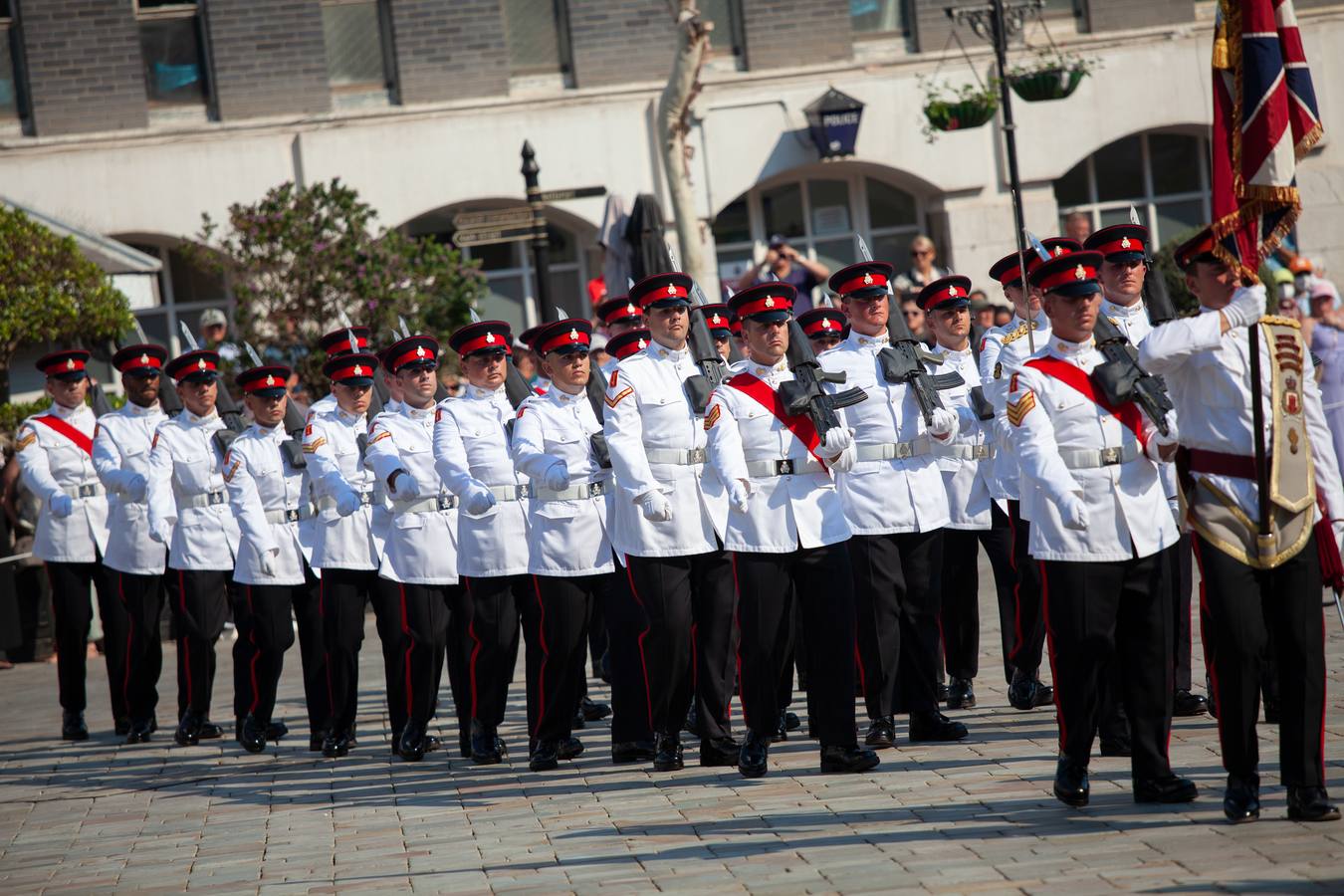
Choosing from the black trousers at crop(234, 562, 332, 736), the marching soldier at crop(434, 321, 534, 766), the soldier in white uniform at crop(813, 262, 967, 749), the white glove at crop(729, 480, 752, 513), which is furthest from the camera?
the black trousers at crop(234, 562, 332, 736)

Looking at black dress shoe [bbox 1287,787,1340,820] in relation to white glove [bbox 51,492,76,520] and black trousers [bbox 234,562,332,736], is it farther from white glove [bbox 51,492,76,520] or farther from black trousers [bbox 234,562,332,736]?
white glove [bbox 51,492,76,520]

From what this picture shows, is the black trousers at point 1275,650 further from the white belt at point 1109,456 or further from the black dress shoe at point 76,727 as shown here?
the black dress shoe at point 76,727

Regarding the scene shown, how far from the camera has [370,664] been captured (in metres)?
14.3

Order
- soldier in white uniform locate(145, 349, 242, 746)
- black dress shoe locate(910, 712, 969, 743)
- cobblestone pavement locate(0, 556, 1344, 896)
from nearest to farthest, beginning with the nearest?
1. cobblestone pavement locate(0, 556, 1344, 896)
2. black dress shoe locate(910, 712, 969, 743)
3. soldier in white uniform locate(145, 349, 242, 746)

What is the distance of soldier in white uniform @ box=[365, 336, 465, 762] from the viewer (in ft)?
31.6

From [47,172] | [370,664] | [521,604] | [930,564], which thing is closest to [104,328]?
[370,664]

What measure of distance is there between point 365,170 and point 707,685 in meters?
15.2

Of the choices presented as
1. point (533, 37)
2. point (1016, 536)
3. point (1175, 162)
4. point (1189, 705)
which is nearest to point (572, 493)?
point (1016, 536)

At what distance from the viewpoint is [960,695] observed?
966cm

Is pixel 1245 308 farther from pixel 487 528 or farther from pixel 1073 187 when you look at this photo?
pixel 1073 187

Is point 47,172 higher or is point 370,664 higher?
point 47,172

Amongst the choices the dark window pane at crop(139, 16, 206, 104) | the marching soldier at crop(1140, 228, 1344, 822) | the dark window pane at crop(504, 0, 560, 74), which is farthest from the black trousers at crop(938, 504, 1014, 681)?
the dark window pane at crop(139, 16, 206, 104)

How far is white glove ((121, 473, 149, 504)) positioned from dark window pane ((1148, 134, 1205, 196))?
16.6 metres

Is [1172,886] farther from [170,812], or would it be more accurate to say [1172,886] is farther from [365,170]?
[365,170]
